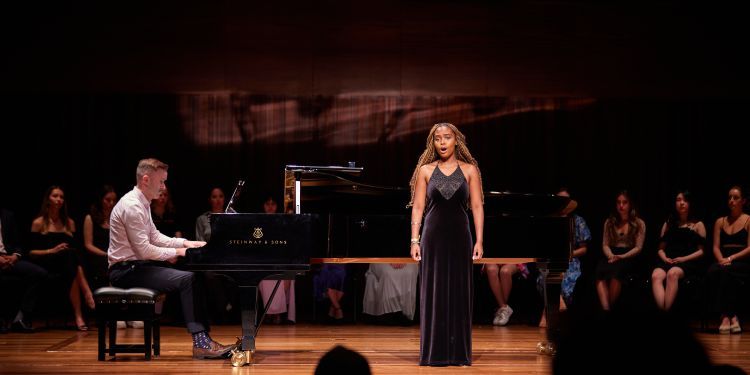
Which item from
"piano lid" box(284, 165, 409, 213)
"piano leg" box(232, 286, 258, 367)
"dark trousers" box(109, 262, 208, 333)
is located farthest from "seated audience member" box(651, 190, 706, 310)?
"dark trousers" box(109, 262, 208, 333)

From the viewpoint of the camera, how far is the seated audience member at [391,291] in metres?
7.76

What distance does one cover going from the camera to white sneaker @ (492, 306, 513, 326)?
779 centimetres

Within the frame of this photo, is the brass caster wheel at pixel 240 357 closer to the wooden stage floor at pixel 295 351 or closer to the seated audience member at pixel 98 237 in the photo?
the wooden stage floor at pixel 295 351

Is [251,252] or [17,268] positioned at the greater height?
[251,252]

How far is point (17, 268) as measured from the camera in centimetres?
726

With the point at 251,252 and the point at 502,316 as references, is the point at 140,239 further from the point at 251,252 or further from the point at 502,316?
the point at 502,316

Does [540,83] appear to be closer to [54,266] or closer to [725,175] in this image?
[725,175]

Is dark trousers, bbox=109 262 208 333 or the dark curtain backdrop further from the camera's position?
the dark curtain backdrop

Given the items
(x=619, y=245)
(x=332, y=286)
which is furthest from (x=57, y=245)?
(x=619, y=245)

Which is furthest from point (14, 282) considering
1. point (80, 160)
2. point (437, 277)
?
point (437, 277)

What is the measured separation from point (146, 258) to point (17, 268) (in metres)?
2.70

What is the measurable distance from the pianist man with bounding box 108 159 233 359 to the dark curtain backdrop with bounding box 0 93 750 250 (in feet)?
10.9

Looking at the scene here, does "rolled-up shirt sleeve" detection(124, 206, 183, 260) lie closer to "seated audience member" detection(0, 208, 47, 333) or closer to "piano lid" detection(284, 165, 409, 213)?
"piano lid" detection(284, 165, 409, 213)

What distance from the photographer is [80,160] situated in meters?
8.63
